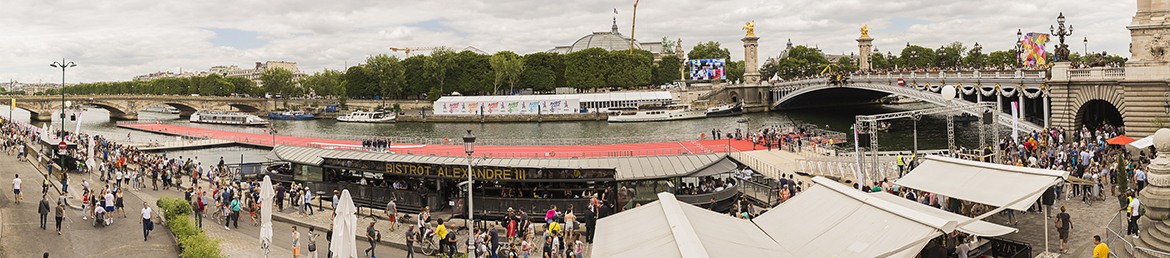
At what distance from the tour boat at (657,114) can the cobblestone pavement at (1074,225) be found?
58.4m

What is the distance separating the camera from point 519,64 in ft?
319

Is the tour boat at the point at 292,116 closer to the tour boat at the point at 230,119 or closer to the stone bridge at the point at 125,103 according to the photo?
the stone bridge at the point at 125,103

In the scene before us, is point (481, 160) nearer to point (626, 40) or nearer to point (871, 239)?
point (871, 239)

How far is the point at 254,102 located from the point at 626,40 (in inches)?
3880

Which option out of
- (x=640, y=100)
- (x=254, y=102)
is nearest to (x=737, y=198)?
(x=640, y=100)

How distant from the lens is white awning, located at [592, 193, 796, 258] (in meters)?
8.83

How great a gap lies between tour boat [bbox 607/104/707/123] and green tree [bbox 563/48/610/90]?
21883 millimetres

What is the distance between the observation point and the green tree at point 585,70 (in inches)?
3976

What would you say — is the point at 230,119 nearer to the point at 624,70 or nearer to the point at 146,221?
the point at 624,70

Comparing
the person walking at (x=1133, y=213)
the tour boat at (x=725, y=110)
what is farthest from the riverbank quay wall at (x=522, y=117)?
the person walking at (x=1133, y=213)

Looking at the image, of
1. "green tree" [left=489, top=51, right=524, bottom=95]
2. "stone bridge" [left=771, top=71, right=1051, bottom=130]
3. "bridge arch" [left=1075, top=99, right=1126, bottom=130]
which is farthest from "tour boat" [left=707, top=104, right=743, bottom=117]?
"bridge arch" [left=1075, top=99, right=1126, bottom=130]

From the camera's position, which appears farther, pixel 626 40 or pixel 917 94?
pixel 626 40

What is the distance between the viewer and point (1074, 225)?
50.3 ft

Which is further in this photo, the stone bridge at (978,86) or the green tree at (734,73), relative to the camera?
the green tree at (734,73)
